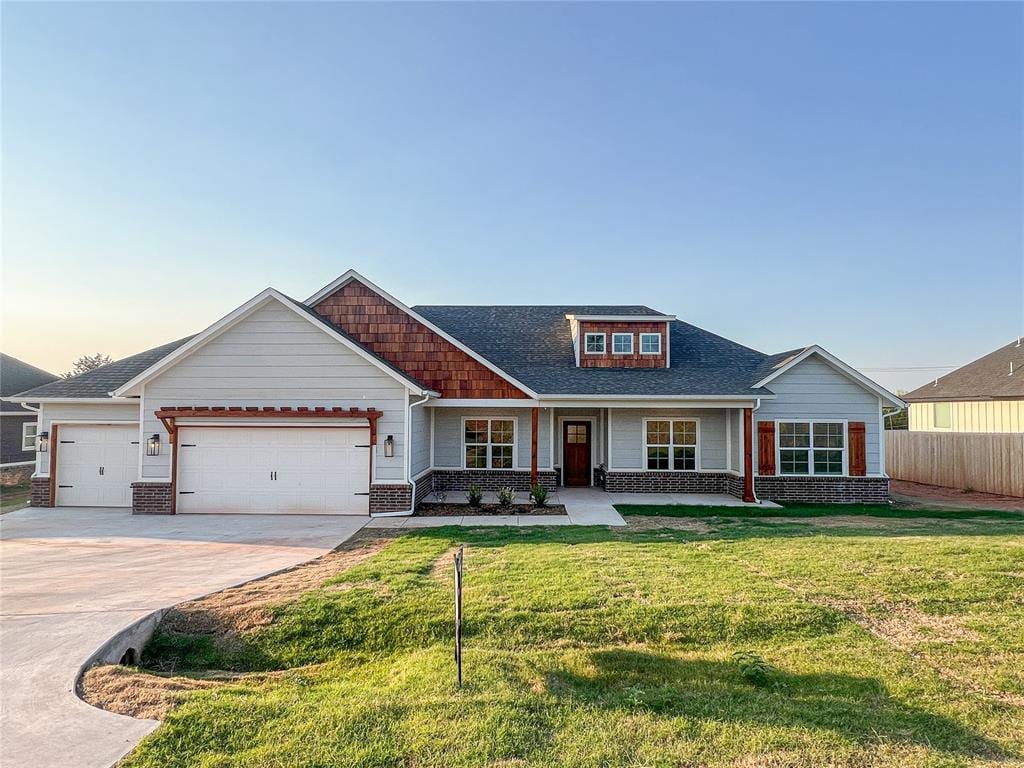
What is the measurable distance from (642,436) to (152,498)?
1256 cm

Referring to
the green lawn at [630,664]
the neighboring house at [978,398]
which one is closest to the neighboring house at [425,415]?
the green lawn at [630,664]

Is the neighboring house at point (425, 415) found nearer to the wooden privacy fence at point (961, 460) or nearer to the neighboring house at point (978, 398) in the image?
the wooden privacy fence at point (961, 460)

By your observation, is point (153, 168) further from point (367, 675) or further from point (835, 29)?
point (835, 29)

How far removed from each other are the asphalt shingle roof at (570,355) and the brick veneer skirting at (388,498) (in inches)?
180

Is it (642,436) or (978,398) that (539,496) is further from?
(978,398)

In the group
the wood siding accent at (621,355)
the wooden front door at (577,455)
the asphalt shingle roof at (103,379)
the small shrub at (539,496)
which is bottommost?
the small shrub at (539,496)

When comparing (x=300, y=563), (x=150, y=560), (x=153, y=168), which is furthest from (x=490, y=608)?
(x=153, y=168)

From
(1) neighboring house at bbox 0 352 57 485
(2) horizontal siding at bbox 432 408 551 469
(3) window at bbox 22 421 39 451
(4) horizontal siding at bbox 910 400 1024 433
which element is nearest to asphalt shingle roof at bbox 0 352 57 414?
(1) neighboring house at bbox 0 352 57 485

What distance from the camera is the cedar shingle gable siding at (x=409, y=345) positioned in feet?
48.0

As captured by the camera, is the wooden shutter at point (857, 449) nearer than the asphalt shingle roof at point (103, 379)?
No

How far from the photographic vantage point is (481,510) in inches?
513

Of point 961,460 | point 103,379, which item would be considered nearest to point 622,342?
point 961,460

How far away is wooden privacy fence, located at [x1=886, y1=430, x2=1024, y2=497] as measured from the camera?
16031 millimetres

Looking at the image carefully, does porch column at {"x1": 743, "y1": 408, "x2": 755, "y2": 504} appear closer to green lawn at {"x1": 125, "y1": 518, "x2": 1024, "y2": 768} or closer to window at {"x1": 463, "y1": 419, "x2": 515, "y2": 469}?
green lawn at {"x1": 125, "y1": 518, "x2": 1024, "y2": 768}
